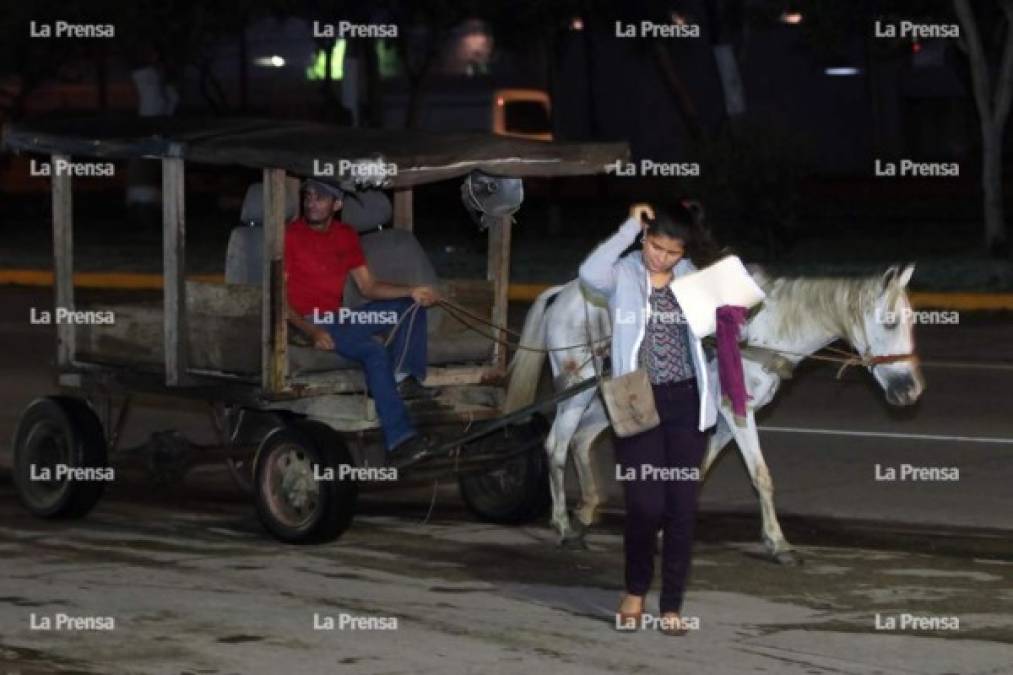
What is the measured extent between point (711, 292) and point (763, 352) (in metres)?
2.03

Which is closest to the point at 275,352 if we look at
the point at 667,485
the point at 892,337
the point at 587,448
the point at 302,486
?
the point at 302,486

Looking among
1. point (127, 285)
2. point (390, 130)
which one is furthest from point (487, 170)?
point (127, 285)

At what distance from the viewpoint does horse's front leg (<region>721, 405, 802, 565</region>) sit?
10.5 meters

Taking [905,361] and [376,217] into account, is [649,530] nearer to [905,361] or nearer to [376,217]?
[905,361]

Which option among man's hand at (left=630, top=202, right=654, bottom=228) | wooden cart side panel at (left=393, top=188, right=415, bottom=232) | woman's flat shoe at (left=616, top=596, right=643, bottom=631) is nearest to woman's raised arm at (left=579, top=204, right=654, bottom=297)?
man's hand at (left=630, top=202, right=654, bottom=228)

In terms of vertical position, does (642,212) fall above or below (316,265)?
above

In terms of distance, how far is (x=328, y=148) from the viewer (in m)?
10.6

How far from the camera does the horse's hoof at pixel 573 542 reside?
1094cm

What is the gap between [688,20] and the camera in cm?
4538

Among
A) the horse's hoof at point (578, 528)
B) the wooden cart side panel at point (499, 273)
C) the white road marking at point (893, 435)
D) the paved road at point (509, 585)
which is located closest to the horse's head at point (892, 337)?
the paved road at point (509, 585)

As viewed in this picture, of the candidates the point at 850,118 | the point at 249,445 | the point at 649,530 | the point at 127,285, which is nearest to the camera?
the point at 649,530

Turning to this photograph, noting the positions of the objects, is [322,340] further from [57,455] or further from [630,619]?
[630,619]

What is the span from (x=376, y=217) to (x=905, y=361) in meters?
3.19

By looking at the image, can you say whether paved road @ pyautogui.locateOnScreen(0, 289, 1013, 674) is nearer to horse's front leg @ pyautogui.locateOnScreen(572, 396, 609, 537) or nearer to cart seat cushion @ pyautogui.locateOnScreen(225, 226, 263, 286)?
horse's front leg @ pyautogui.locateOnScreen(572, 396, 609, 537)
